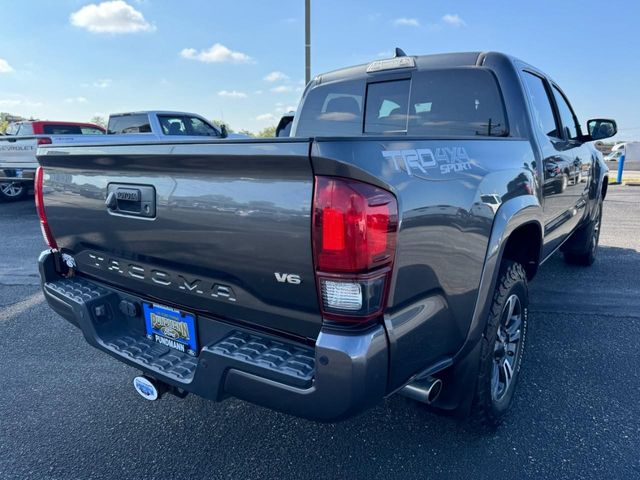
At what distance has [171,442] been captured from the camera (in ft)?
7.86

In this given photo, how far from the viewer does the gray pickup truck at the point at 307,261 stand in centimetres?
153

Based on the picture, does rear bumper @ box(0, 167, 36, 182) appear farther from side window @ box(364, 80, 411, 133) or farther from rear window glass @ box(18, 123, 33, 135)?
side window @ box(364, 80, 411, 133)

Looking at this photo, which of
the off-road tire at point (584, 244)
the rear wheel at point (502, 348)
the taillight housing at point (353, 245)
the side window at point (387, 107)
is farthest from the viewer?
the off-road tire at point (584, 244)

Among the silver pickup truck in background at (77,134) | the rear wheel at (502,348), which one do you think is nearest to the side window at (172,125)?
the silver pickup truck in background at (77,134)

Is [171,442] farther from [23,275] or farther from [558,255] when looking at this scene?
[558,255]

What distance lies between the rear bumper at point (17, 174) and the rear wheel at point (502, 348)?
9968 millimetres

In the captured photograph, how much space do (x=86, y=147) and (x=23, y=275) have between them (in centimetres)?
399

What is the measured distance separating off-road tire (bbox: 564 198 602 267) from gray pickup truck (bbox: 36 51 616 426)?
2.66m

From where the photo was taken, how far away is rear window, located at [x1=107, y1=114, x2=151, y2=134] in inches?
442

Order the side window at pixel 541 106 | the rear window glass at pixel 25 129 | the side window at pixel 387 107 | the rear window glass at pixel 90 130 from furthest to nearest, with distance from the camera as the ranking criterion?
the rear window glass at pixel 90 130
the rear window glass at pixel 25 129
the side window at pixel 387 107
the side window at pixel 541 106

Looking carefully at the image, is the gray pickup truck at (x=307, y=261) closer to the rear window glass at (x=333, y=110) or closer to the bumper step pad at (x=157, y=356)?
the bumper step pad at (x=157, y=356)

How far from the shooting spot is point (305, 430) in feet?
8.07

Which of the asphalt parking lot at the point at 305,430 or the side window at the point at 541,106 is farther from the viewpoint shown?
the side window at the point at 541,106

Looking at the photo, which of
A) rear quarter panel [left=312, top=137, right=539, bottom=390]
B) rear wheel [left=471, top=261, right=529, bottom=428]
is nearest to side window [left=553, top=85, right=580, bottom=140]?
rear wheel [left=471, top=261, right=529, bottom=428]
